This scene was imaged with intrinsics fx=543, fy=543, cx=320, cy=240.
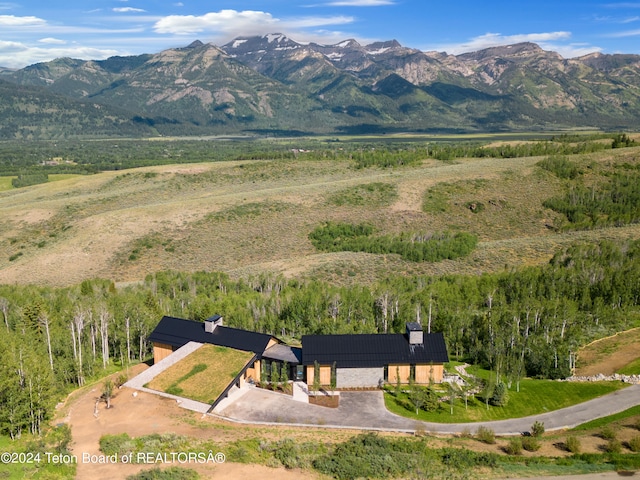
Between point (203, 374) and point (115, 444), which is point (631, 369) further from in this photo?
point (115, 444)

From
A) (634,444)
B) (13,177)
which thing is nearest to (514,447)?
(634,444)

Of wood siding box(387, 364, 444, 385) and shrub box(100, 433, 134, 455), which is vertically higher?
shrub box(100, 433, 134, 455)

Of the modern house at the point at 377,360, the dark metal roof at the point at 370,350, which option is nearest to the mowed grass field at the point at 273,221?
the dark metal roof at the point at 370,350

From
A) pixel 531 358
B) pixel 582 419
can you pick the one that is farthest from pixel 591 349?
pixel 582 419

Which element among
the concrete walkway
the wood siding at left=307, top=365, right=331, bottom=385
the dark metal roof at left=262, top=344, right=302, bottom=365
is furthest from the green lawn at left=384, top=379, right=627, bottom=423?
the concrete walkway

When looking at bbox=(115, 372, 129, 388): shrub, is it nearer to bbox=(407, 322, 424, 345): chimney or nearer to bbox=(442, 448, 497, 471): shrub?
bbox=(407, 322, 424, 345): chimney

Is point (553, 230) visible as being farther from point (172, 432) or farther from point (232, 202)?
point (172, 432)
